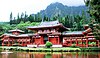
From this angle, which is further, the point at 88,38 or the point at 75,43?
the point at 75,43

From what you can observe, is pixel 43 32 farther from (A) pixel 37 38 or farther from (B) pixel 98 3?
(B) pixel 98 3

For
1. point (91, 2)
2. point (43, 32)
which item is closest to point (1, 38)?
point (43, 32)

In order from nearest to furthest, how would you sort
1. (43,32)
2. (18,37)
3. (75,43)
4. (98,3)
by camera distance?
(98,3), (75,43), (43,32), (18,37)

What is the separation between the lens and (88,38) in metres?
50.8

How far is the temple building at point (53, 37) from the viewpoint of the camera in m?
51.4

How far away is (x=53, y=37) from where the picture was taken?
186 feet

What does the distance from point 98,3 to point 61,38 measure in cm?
3437

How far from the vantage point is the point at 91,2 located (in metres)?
24.3

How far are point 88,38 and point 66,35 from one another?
6432mm

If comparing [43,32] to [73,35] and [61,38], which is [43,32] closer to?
[61,38]

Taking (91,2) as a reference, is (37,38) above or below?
below

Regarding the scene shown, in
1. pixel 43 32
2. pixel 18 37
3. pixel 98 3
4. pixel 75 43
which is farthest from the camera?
pixel 18 37

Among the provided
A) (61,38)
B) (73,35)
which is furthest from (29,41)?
(73,35)

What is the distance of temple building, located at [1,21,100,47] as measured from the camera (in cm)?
5142
